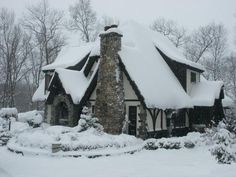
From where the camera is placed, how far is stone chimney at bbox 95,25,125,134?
2148 centimetres

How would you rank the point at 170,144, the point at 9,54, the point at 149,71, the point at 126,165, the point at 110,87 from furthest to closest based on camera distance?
the point at 9,54 < the point at 149,71 < the point at 110,87 < the point at 170,144 < the point at 126,165

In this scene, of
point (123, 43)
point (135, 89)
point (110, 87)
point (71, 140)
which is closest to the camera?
point (71, 140)

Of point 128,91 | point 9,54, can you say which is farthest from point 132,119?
point 9,54

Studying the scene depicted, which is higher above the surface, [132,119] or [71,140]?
[132,119]

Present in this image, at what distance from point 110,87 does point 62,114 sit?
6.49 meters

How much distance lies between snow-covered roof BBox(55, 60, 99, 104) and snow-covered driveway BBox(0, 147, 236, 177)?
23.7 ft

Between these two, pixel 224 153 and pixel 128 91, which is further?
pixel 128 91

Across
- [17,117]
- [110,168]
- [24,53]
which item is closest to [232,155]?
[110,168]

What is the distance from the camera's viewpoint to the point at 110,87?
71.6ft

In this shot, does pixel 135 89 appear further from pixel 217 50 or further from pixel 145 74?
pixel 217 50

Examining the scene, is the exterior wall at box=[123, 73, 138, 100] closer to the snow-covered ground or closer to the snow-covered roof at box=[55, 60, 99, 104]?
the snow-covered roof at box=[55, 60, 99, 104]

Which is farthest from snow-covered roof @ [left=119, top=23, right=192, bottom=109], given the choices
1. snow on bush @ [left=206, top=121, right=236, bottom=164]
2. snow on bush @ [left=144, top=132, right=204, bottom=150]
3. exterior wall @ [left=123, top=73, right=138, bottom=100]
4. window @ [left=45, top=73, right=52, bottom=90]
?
window @ [left=45, top=73, right=52, bottom=90]

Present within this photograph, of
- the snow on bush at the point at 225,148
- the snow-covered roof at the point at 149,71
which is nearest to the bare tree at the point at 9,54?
the snow-covered roof at the point at 149,71

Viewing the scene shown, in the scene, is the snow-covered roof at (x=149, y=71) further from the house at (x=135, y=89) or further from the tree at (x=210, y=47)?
the tree at (x=210, y=47)
